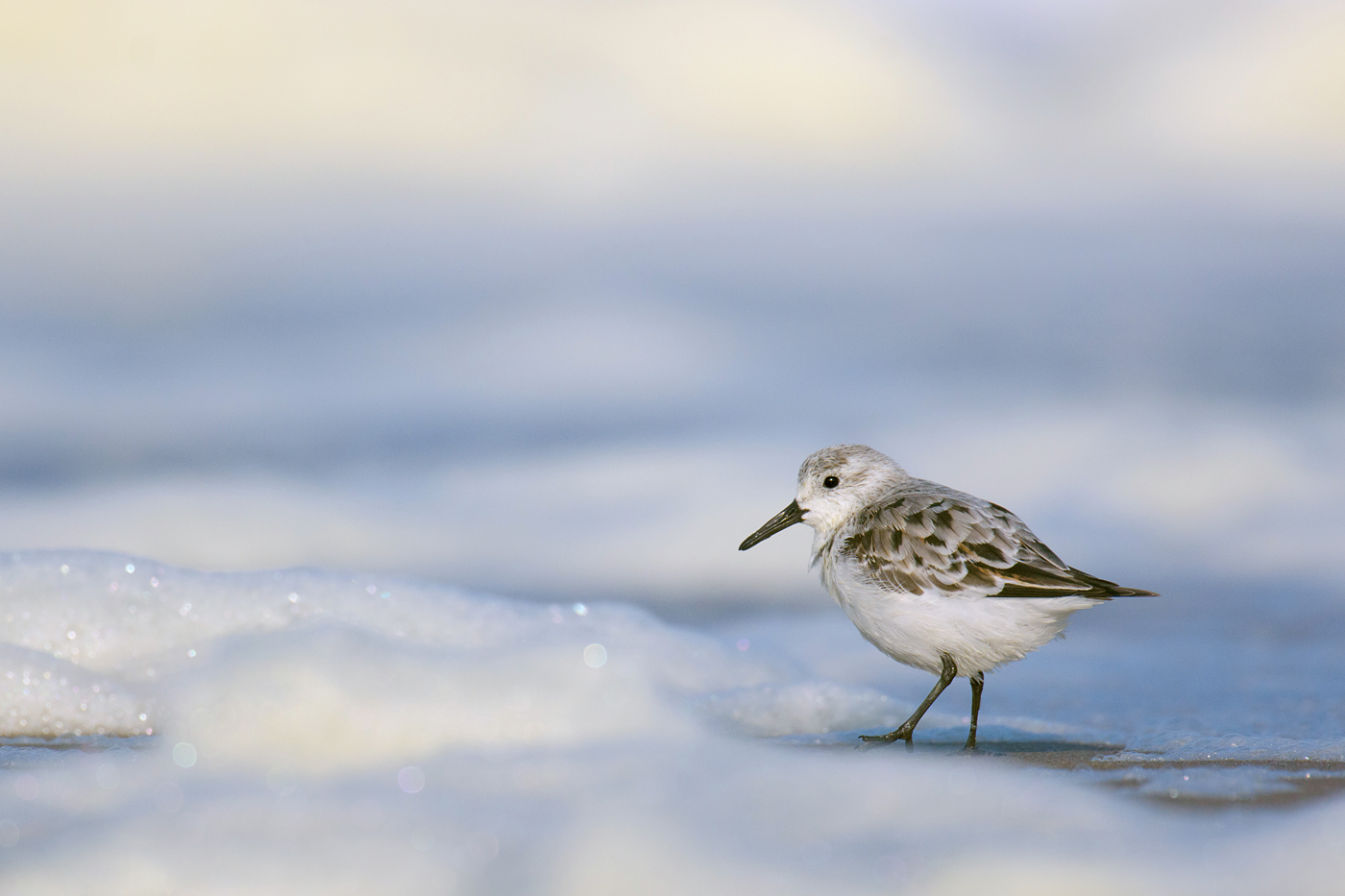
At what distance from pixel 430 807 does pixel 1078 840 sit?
2256 millimetres

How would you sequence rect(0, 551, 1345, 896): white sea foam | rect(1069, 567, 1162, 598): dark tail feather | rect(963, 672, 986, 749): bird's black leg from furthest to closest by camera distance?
1. rect(963, 672, 986, 749): bird's black leg
2. rect(1069, 567, 1162, 598): dark tail feather
3. rect(0, 551, 1345, 896): white sea foam

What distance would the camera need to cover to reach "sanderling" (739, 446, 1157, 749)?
17.2 ft

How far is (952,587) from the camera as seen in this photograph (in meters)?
5.33

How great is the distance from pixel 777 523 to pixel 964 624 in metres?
1.64

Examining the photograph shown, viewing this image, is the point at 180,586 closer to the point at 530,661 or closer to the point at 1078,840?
the point at 530,661

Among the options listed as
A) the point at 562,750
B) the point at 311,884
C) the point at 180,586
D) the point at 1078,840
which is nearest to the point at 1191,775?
the point at 1078,840

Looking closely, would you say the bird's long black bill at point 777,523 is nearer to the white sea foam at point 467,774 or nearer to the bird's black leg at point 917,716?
the white sea foam at point 467,774

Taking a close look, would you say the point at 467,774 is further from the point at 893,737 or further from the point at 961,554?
the point at 961,554

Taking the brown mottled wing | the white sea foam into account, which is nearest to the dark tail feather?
the brown mottled wing

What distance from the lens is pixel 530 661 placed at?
5.51 m

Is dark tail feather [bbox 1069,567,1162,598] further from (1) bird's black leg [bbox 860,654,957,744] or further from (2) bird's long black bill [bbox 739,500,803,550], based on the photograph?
(2) bird's long black bill [bbox 739,500,803,550]

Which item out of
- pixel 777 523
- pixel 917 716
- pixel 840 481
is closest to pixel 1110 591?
pixel 917 716

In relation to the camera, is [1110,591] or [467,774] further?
[1110,591]

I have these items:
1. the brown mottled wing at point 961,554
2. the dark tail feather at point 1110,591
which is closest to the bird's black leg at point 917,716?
the brown mottled wing at point 961,554
